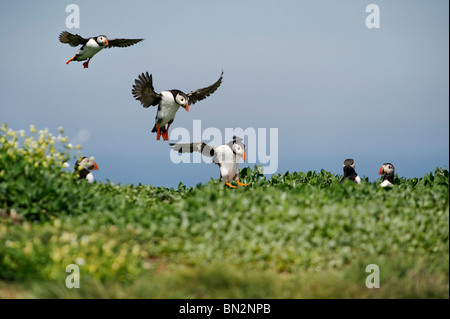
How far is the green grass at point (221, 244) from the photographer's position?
6.75 metres

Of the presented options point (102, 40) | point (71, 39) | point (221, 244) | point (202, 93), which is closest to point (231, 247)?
point (221, 244)

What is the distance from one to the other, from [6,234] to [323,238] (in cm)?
498

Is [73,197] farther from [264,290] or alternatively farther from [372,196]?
[372,196]

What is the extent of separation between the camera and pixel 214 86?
13.0 m

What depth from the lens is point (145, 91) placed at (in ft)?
39.7

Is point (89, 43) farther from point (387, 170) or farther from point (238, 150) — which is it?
point (387, 170)

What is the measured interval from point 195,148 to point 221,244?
4.65 m

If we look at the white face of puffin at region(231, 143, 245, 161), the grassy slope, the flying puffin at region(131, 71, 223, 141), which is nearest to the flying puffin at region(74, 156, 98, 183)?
the flying puffin at region(131, 71, 223, 141)

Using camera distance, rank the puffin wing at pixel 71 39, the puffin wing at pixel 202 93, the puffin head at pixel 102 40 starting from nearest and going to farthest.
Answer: the puffin wing at pixel 202 93 → the puffin head at pixel 102 40 → the puffin wing at pixel 71 39

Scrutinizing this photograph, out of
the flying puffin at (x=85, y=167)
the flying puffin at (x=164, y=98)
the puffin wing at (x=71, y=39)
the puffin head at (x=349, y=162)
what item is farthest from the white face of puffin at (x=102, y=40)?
the puffin head at (x=349, y=162)

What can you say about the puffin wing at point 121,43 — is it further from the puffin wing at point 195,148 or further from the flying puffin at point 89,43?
the puffin wing at point 195,148
